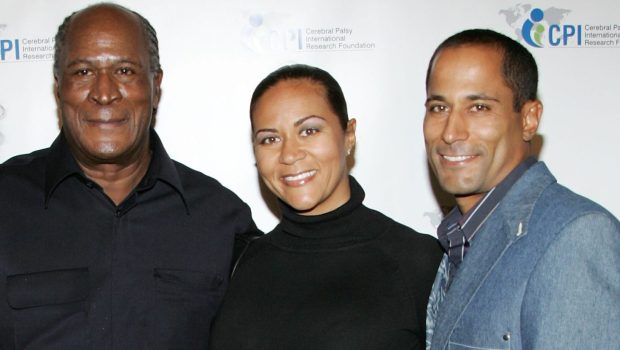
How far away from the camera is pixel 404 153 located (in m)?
2.92

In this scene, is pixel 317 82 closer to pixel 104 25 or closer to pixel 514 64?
pixel 514 64

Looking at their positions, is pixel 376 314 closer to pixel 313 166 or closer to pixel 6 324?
pixel 313 166

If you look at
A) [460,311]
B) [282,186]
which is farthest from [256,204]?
[460,311]

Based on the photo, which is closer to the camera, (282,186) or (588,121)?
(282,186)

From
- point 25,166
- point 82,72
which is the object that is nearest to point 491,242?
point 82,72

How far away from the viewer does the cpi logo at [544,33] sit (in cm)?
292

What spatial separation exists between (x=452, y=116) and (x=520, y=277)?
0.49 metres

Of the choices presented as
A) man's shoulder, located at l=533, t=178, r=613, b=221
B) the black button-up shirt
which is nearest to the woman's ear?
the black button-up shirt

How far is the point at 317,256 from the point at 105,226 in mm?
687

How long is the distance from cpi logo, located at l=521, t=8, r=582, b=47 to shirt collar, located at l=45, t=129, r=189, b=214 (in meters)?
1.70

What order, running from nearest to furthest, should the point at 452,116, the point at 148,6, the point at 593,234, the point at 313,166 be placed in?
the point at 593,234
the point at 452,116
the point at 313,166
the point at 148,6

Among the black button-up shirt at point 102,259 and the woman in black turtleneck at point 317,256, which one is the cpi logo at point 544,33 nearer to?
the woman in black turtleneck at point 317,256

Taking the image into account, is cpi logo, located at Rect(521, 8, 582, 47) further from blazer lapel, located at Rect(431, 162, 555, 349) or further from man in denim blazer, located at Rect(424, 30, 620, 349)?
blazer lapel, located at Rect(431, 162, 555, 349)

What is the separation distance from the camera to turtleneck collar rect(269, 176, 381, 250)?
1.96 metres
